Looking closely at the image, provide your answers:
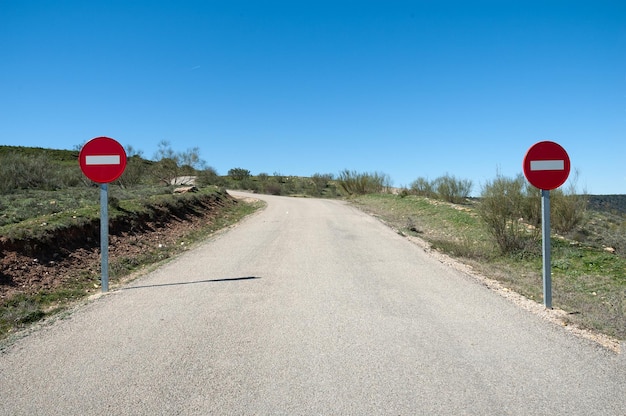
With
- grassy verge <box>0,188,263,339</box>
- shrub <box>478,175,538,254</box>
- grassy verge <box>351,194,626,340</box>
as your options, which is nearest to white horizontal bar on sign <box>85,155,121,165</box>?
grassy verge <box>0,188,263,339</box>

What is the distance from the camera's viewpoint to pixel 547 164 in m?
6.38

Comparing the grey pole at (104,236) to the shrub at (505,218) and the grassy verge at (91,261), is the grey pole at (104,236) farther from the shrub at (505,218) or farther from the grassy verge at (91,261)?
the shrub at (505,218)

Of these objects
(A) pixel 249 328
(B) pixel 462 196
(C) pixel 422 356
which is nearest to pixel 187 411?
(A) pixel 249 328

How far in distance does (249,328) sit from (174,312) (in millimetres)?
1258

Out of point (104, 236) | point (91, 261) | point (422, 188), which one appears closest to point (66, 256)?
point (91, 261)

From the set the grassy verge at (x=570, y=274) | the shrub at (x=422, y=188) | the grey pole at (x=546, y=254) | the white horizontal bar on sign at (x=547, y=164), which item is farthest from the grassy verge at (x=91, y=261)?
the shrub at (x=422, y=188)

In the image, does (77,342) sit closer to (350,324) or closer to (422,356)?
(350,324)

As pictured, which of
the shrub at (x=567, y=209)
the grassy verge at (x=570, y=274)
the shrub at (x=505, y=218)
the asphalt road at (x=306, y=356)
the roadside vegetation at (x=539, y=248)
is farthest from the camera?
the shrub at (x=567, y=209)

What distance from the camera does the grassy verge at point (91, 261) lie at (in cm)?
647

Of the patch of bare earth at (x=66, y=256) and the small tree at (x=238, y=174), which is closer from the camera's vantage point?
the patch of bare earth at (x=66, y=256)

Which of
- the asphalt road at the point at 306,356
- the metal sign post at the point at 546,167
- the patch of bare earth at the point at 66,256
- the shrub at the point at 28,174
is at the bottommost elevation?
the asphalt road at the point at 306,356

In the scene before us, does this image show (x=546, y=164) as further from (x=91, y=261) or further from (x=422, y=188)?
(x=422, y=188)

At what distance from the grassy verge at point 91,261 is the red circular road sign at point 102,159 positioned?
2.05 metres

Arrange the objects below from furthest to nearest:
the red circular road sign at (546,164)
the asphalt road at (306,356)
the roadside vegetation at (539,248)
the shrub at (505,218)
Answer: the shrub at (505,218), the roadside vegetation at (539,248), the red circular road sign at (546,164), the asphalt road at (306,356)
